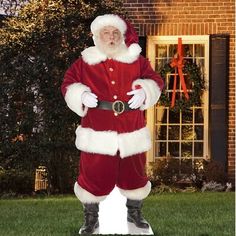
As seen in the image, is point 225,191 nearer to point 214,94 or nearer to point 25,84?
point 214,94

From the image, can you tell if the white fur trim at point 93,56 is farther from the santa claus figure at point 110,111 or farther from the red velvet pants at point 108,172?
the red velvet pants at point 108,172

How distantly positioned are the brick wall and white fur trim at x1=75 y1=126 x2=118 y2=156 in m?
7.27

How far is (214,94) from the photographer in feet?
43.3

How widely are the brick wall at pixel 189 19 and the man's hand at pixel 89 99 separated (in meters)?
7.32

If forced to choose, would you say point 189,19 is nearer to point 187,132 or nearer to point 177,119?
point 177,119

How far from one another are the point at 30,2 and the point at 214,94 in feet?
11.2

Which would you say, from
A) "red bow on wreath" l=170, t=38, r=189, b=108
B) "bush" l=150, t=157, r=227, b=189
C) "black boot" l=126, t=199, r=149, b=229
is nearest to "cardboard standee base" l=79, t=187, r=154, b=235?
"black boot" l=126, t=199, r=149, b=229

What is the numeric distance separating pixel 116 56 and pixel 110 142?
26.5 inches

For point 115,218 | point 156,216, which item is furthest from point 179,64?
point 115,218

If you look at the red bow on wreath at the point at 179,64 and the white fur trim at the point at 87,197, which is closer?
the white fur trim at the point at 87,197

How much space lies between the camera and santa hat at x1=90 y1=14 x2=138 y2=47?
627 centimetres

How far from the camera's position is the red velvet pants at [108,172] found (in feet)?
20.2

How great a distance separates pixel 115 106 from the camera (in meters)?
6.11

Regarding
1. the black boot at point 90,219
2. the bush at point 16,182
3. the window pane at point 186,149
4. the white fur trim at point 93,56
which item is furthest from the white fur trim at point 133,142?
the window pane at point 186,149
